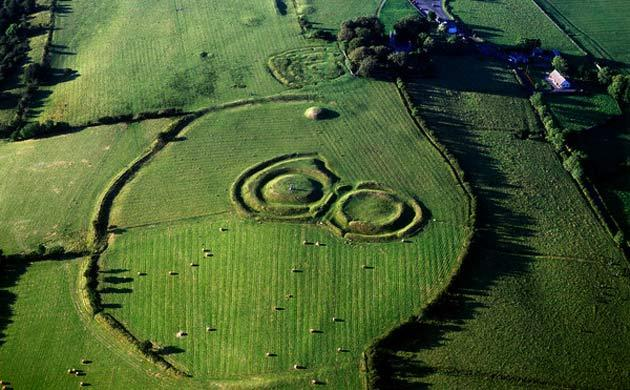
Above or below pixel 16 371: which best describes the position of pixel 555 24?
above

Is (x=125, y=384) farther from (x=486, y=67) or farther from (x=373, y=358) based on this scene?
(x=486, y=67)

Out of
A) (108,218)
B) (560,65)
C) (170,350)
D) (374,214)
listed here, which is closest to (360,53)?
(560,65)

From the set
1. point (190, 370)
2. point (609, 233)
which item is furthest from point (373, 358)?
point (609, 233)

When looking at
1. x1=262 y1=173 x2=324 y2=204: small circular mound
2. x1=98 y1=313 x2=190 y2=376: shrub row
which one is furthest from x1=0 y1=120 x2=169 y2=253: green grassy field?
x1=262 y1=173 x2=324 y2=204: small circular mound

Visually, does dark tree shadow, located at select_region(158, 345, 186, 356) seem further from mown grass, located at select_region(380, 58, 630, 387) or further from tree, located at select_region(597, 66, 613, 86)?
tree, located at select_region(597, 66, 613, 86)

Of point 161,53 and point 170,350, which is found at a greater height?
point 161,53

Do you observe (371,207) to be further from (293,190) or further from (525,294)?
(525,294)

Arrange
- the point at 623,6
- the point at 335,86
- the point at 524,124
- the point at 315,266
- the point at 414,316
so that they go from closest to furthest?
1. the point at 414,316
2. the point at 315,266
3. the point at 524,124
4. the point at 335,86
5. the point at 623,6
